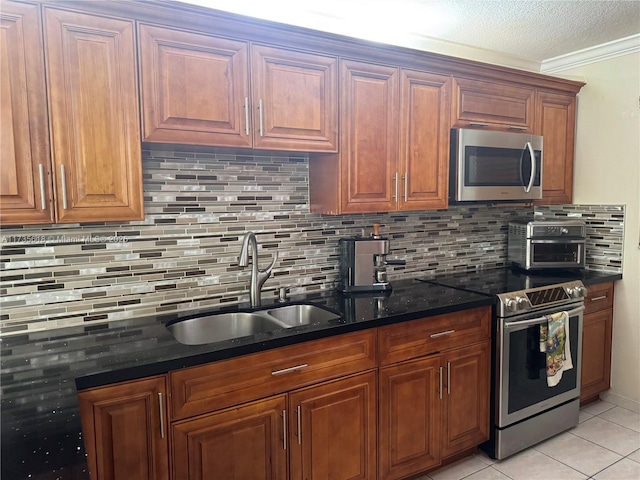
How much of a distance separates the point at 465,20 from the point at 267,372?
2213mm

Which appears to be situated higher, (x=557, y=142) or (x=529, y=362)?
(x=557, y=142)

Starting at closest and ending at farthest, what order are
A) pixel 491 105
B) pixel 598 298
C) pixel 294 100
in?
pixel 294 100, pixel 491 105, pixel 598 298

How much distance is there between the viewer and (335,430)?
6.45 ft

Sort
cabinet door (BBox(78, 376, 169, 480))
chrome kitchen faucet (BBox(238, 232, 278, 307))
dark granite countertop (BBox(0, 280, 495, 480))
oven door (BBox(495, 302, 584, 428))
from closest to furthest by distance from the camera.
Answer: dark granite countertop (BBox(0, 280, 495, 480)), cabinet door (BBox(78, 376, 169, 480)), chrome kitchen faucet (BBox(238, 232, 278, 307)), oven door (BBox(495, 302, 584, 428))

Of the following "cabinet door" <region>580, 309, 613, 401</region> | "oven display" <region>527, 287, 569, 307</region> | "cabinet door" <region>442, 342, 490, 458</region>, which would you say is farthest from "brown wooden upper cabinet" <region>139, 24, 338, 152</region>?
"cabinet door" <region>580, 309, 613, 401</region>

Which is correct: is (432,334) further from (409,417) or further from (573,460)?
(573,460)

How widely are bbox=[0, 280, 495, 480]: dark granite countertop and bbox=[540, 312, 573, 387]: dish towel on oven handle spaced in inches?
17.9

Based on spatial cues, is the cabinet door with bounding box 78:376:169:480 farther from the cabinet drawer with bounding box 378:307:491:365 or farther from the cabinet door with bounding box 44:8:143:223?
the cabinet drawer with bounding box 378:307:491:365

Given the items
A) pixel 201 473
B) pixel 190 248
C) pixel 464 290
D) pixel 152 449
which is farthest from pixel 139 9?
pixel 464 290

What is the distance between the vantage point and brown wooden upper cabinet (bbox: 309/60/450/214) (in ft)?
7.54

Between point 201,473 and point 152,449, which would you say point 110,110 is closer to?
point 152,449

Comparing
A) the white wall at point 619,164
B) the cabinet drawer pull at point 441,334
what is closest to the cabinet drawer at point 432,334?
the cabinet drawer pull at point 441,334

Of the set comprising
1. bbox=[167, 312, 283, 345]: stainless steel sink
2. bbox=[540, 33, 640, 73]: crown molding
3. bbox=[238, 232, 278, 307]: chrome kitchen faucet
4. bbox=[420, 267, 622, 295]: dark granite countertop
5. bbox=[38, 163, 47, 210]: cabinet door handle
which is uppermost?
bbox=[540, 33, 640, 73]: crown molding

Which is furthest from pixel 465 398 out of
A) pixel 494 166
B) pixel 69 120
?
pixel 69 120
